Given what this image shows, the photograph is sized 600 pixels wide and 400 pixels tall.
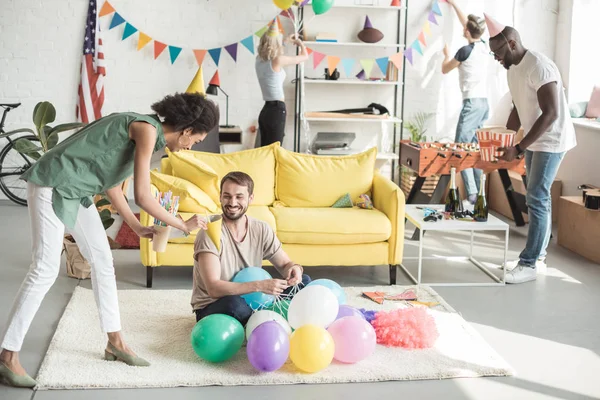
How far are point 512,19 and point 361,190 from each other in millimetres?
3260

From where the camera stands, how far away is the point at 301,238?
4547 millimetres

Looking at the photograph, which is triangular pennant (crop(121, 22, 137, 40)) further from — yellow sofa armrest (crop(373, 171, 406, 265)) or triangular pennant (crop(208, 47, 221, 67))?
yellow sofa armrest (crop(373, 171, 406, 265))

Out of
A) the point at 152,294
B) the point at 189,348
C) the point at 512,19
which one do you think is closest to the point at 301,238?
the point at 152,294

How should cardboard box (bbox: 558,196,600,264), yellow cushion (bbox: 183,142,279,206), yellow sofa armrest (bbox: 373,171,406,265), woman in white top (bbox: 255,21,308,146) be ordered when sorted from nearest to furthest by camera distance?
yellow sofa armrest (bbox: 373,171,406,265), yellow cushion (bbox: 183,142,279,206), cardboard box (bbox: 558,196,600,264), woman in white top (bbox: 255,21,308,146)

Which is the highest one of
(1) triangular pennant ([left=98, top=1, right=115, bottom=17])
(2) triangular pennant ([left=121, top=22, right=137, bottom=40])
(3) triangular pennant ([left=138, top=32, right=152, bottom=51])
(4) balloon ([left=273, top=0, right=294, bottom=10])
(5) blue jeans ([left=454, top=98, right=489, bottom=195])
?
(4) balloon ([left=273, top=0, right=294, bottom=10])

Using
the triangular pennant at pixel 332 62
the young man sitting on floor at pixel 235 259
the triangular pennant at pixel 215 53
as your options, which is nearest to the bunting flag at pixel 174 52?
the triangular pennant at pixel 215 53

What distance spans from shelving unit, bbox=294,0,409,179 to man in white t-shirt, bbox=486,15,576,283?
2.31 metres

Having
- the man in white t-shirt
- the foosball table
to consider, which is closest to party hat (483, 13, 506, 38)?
the man in white t-shirt

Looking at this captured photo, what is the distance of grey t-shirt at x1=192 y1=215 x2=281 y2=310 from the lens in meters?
3.46

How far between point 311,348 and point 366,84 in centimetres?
452

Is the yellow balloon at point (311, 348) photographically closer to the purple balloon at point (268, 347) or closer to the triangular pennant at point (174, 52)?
the purple balloon at point (268, 347)

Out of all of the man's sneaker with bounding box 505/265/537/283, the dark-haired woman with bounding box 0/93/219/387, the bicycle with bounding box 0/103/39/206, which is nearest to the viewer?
the dark-haired woman with bounding box 0/93/219/387

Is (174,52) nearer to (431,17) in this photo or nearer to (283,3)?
(283,3)

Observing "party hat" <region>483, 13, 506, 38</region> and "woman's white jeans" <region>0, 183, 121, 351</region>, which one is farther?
"party hat" <region>483, 13, 506, 38</region>
